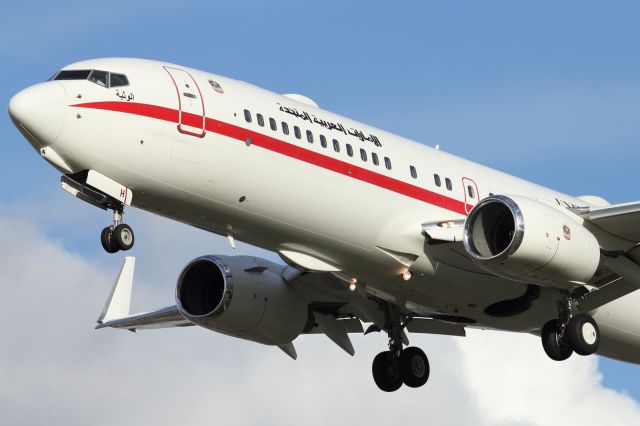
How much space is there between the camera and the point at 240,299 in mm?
39469

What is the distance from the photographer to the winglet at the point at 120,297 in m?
43.8

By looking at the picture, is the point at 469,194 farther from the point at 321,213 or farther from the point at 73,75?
the point at 73,75

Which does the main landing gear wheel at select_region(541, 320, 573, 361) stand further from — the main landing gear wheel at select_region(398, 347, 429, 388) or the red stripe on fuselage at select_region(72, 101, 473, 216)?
the main landing gear wheel at select_region(398, 347, 429, 388)

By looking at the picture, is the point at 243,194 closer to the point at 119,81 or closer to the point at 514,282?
the point at 119,81

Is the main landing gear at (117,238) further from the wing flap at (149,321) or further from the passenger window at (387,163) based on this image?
the wing flap at (149,321)

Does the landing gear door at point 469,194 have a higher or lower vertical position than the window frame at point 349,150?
higher

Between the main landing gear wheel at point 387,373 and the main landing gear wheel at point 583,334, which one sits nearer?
the main landing gear wheel at point 583,334

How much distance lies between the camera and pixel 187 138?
32781 millimetres

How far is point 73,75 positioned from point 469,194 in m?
10.3

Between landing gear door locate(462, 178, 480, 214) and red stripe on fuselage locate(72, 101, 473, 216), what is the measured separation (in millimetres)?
100

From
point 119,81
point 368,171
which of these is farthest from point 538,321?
point 119,81

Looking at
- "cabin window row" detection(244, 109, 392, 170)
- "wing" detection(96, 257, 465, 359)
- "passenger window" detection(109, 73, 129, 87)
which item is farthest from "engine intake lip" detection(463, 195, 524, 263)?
"passenger window" detection(109, 73, 129, 87)

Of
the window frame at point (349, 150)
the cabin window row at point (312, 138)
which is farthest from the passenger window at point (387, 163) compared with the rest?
the window frame at point (349, 150)

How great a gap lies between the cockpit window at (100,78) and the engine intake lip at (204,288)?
7.96 metres
